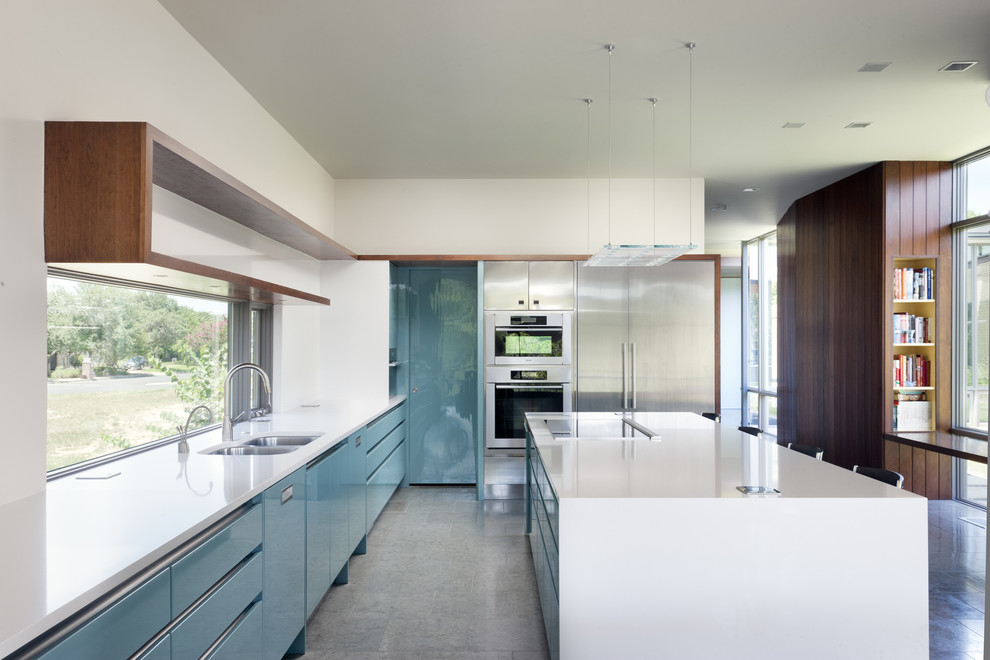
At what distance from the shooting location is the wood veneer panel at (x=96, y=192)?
187cm

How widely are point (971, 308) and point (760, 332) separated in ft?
12.1

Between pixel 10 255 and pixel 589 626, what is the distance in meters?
2.18

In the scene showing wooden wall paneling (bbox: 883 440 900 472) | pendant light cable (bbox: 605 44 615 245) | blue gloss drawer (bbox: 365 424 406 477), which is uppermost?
pendant light cable (bbox: 605 44 615 245)

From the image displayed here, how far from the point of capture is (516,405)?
522 centimetres

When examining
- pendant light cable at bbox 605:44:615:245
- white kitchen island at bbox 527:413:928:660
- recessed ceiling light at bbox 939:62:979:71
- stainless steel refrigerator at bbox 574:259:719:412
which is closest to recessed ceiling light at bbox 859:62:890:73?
recessed ceiling light at bbox 939:62:979:71

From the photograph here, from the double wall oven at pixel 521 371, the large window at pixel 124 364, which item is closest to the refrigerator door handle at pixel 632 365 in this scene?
the double wall oven at pixel 521 371

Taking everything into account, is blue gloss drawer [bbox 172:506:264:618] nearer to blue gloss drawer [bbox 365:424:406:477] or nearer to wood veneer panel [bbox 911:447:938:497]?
blue gloss drawer [bbox 365:424:406:477]

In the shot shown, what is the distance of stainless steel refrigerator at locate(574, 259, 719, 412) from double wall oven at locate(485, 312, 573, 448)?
155 mm

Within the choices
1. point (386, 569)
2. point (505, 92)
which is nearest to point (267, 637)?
point (386, 569)

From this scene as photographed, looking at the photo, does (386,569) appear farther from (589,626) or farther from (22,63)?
(22,63)

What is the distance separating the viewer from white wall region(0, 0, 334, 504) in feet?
5.92

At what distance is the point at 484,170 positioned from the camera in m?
5.28

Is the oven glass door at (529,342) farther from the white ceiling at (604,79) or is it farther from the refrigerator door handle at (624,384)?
the white ceiling at (604,79)

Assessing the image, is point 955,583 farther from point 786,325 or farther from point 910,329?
point 786,325
